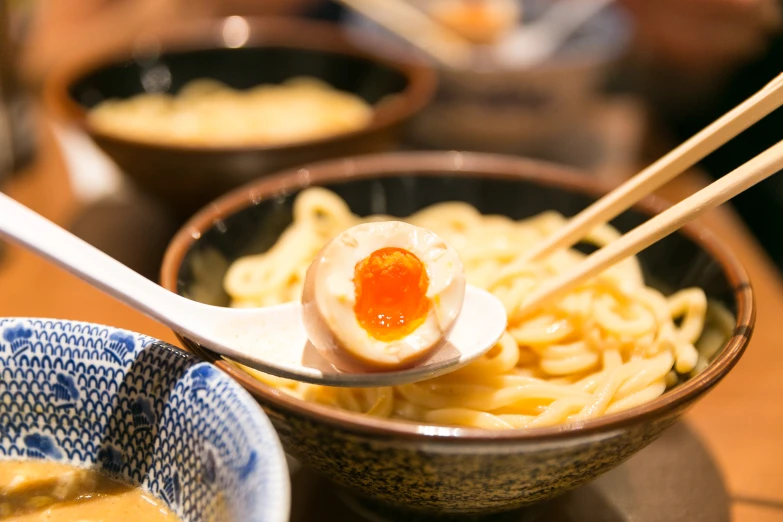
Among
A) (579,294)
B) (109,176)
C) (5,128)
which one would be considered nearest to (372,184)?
(579,294)

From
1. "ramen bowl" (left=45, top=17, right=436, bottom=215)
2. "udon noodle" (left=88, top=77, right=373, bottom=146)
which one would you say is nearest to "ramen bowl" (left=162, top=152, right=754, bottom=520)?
"ramen bowl" (left=45, top=17, right=436, bottom=215)

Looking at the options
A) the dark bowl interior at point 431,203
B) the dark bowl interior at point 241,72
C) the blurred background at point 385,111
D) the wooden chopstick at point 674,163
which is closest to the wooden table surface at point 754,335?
the blurred background at point 385,111

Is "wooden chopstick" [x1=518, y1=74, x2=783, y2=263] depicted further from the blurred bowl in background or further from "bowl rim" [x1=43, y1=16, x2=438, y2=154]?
the blurred bowl in background

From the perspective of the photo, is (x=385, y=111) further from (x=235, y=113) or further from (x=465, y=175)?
(x=235, y=113)

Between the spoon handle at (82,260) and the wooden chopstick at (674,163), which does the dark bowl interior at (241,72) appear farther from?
the spoon handle at (82,260)

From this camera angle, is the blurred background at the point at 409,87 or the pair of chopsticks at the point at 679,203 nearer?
the pair of chopsticks at the point at 679,203

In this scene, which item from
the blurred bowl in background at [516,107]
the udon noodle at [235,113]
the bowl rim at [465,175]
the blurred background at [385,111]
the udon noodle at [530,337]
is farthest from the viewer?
the blurred bowl in background at [516,107]
